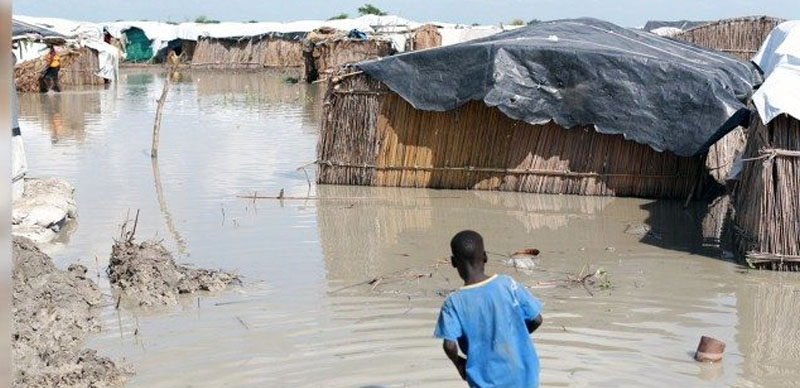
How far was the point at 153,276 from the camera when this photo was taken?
7543 mm

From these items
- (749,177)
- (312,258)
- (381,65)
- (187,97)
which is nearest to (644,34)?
(381,65)

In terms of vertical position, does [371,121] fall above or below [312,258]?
above

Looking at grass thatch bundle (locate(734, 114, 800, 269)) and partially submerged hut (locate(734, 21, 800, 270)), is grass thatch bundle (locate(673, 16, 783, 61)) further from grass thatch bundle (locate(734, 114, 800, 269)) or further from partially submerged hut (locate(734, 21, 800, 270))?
grass thatch bundle (locate(734, 114, 800, 269))

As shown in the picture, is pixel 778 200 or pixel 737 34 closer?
pixel 778 200

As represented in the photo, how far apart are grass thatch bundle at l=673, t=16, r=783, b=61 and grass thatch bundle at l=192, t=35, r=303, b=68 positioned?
72.6 feet

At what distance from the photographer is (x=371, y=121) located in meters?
12.0

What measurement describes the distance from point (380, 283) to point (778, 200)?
3.13 meters

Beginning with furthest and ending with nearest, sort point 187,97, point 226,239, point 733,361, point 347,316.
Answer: point 187,97 < point 226,239 < point 347,316 < point 733,361

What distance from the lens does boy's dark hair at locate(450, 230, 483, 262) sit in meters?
3.61

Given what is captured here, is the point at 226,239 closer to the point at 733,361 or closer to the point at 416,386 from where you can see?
the point at 416,386

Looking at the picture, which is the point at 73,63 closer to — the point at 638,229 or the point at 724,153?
the point at 724,153

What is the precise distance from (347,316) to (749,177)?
3.91 m

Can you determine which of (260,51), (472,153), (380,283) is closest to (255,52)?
(260,51)

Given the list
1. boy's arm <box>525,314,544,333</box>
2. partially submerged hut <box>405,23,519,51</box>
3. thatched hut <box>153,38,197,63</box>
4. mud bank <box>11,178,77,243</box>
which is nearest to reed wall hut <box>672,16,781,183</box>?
partially submerged hut <box>405,23,519,51</box>
